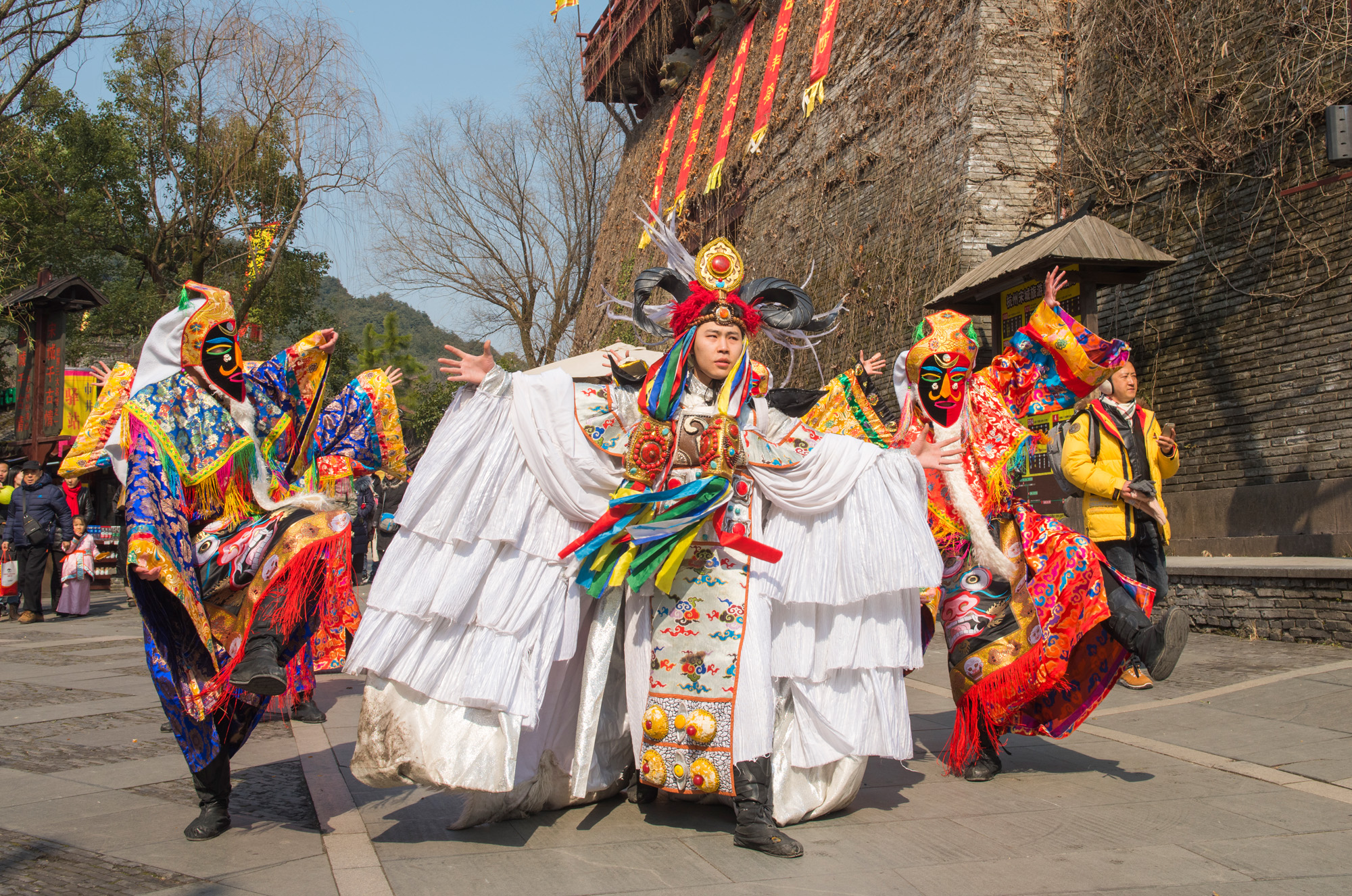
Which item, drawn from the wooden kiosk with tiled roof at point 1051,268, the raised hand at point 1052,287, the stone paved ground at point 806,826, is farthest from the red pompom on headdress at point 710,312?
the wooden kiosk with tiled roof at point 1051,268

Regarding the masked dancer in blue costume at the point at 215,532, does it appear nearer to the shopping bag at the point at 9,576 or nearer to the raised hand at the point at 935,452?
the raised hand at the point at 935,452

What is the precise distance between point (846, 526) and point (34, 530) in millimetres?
10472

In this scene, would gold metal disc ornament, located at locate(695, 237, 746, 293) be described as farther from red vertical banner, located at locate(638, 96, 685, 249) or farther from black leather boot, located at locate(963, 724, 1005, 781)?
red vertical banner, located at locate(638, 96, 685, 249)

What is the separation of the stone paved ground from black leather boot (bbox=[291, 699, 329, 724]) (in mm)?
169

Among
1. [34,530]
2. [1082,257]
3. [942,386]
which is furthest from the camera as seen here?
[34,530]

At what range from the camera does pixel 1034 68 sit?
40.6 feet

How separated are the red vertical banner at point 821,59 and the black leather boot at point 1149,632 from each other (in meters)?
12.9

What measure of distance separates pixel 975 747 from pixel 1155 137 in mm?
8483

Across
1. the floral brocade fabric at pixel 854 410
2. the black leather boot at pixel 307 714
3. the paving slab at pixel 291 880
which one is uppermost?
the floral brocade fabric at pixel 854 410

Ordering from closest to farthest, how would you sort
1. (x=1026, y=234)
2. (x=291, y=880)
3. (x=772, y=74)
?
(x=291, y=880) < (x=1026, y=234) < (x=772, y=74)

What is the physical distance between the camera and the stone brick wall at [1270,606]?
6797 millimetres

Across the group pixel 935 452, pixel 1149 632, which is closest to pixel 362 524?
pixel 935 452

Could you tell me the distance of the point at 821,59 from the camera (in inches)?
623

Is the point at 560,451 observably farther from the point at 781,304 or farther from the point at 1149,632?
the point at 1149,632
